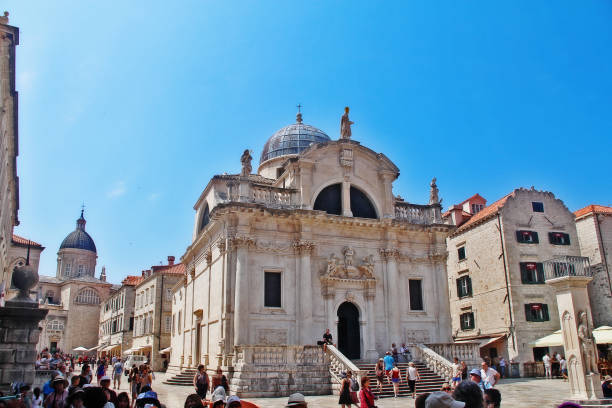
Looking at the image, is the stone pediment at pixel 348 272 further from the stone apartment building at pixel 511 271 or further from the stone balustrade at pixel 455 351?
the stone apartment building at pixel 511 271

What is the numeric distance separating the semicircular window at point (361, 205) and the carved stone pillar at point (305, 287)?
399cm

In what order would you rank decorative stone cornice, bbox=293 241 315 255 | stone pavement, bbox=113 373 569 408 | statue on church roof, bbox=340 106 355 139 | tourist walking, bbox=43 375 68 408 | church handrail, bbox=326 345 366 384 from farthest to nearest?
statue on church roof, bbox=340 106 355 139
decorative stone cornice, bbox=293 241 315 255
church handrail, bbox=326 345 366 384
stone pavement, bbox=113 373 569 408
tourist walking, bbox=43 375 68 408

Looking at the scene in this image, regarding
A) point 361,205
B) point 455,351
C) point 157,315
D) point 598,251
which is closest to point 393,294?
point 455,351

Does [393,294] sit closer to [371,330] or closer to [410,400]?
[371,330]

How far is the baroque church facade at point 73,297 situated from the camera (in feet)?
241

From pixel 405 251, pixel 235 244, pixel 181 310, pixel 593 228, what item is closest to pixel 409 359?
pixel 405 251

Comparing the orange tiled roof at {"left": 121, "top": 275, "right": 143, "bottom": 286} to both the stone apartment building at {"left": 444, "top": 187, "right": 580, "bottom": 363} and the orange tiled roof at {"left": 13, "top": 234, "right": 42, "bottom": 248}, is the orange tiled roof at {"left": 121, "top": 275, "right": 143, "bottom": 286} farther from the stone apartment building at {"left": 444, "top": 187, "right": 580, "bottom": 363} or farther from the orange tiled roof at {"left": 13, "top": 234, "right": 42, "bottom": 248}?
the stone apartment building at {"left": 444, "top": 187, "right": 580, "bottom": 363}

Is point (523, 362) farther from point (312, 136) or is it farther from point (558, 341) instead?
point (312, 136)

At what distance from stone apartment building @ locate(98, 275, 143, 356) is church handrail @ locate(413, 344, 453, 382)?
137 ft

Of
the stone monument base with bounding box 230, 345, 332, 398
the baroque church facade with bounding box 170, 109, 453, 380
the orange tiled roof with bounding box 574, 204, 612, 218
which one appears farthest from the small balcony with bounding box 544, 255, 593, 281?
the stone monument base with bounding box 230, 345, 332, 398

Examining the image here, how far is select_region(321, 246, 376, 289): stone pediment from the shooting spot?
25219 mm

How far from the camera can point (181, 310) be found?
110ft

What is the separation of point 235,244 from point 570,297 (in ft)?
47.2

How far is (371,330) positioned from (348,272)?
3.15m
